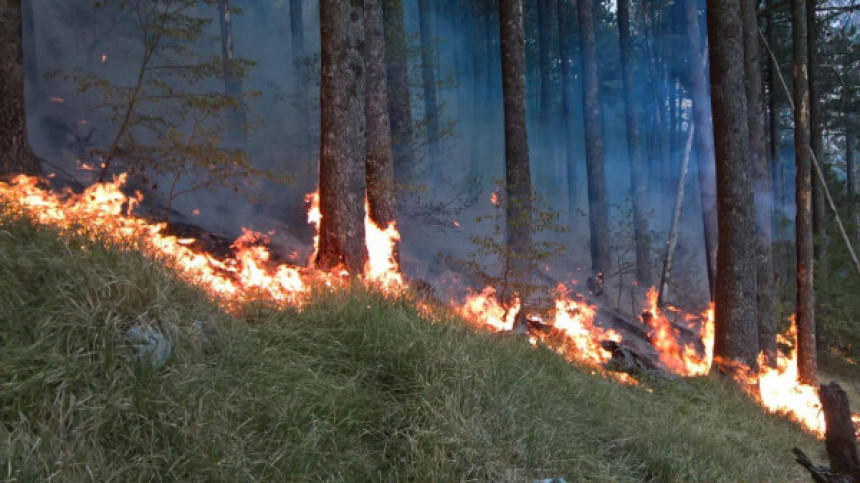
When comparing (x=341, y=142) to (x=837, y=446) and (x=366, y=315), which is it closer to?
(x=366, y=315)

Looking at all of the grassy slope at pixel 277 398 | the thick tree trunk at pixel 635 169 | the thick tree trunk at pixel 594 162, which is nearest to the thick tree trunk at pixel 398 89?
the thick tree trunk at pixel 594 162

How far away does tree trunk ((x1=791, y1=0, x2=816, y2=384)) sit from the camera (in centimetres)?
1282

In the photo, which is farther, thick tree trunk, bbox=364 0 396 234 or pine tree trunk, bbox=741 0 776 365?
pine tree trunk, bbox=741 0 776 365

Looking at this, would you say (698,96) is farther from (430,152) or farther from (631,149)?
(430,152)

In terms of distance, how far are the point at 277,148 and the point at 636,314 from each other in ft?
45.2

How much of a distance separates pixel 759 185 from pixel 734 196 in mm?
6058

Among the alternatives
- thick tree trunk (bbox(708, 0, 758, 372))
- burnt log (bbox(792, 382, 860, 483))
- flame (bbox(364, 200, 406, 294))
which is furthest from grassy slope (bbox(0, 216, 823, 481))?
thick tree trunk (bbox(708, 0, 758, 372))

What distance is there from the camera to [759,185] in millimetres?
15227

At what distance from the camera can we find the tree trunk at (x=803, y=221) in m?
12.8

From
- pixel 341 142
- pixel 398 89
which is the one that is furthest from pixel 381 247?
pixel 398 89

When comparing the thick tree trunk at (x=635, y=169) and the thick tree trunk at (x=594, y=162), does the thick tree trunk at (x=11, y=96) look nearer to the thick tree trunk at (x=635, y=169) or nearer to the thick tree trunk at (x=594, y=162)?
the thick tree trunk at (x=594, y=162)

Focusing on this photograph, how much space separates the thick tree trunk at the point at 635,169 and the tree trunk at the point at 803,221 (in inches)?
374

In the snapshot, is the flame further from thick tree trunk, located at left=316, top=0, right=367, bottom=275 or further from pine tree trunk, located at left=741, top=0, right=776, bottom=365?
pine tree trunk, located at left=741, top=0, right=776, bottom=365

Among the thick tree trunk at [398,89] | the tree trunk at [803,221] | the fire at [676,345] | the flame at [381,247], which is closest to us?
the flame at [381,247]
